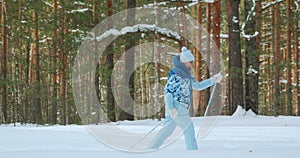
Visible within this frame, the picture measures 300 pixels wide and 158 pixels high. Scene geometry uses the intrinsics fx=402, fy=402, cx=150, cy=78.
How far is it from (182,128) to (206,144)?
116 cm

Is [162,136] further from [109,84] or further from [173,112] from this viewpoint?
[109,84]

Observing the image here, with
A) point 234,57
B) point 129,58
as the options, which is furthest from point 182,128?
point 129,58

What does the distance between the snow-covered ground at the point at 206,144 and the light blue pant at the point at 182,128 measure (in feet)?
0.44

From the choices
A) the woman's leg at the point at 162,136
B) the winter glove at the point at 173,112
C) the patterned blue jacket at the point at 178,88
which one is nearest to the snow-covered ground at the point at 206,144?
the woman's leg at the point at 162,136

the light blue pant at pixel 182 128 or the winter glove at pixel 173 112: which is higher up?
the winter glove at pixel 173 112

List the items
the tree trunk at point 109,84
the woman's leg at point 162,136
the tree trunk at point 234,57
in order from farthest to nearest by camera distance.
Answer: the tree trunk at point 109,84 → the tree trunk at point 234,57 → the woman's leg at point 162,136

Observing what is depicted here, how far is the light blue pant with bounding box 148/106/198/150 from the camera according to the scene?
184 inches

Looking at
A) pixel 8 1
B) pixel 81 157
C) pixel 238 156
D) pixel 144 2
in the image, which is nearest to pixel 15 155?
pixel 81 157

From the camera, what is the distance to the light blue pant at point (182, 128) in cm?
467

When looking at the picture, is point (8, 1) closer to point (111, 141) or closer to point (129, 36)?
point (129, 36)

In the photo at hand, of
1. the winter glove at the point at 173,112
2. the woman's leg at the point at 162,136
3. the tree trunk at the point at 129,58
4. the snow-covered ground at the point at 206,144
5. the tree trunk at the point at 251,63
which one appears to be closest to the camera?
the snow-covered ground at the point at 206,144

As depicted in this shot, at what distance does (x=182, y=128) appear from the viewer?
4703mm

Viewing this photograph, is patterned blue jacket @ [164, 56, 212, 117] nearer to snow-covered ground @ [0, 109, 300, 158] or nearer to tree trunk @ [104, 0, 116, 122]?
snow-covered ground @ [0, 109, 300, 158]

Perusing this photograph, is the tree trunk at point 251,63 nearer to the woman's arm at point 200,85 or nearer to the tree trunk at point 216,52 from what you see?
the tree trunk at point 216,52
